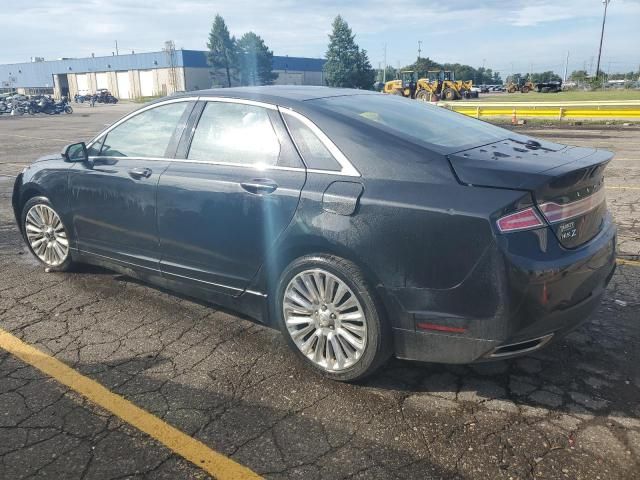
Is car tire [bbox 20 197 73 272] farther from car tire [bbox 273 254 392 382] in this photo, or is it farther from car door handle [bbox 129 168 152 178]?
car tire [bbox 273 254 392 382]

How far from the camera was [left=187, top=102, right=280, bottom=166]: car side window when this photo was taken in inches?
133

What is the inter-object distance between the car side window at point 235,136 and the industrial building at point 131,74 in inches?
2880

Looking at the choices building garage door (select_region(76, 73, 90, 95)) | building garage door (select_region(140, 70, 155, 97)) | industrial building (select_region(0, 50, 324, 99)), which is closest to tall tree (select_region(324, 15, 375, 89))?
industrial building (select_region(0, 50, 324, 99))

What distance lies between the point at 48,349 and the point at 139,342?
58cm

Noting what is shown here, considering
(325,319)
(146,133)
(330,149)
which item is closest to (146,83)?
(146,133)

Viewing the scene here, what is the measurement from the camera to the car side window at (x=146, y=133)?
3.96 metres

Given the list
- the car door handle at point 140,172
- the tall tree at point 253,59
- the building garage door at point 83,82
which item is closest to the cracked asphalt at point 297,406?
the car door handle at point 140,172

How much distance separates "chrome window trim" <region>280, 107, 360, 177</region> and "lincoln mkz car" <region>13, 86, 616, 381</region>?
0.04ft

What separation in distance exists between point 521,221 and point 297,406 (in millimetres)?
1495

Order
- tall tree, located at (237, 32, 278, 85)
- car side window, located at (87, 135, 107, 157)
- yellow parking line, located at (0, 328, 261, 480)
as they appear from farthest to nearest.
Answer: tall tree, located at (237, 32, 278, 85) → car side window, located at (87, 135, 107, 157) → yellow parking line, located at (0, 328, 261, 480)

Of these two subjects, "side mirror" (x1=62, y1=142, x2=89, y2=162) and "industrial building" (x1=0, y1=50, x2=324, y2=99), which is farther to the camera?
"industrial building" (x1=0, y1=50, x2=324, y2=99)

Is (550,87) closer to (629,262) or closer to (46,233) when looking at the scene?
(629,262)

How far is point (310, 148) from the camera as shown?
10.5 ft

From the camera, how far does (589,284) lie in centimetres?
284
